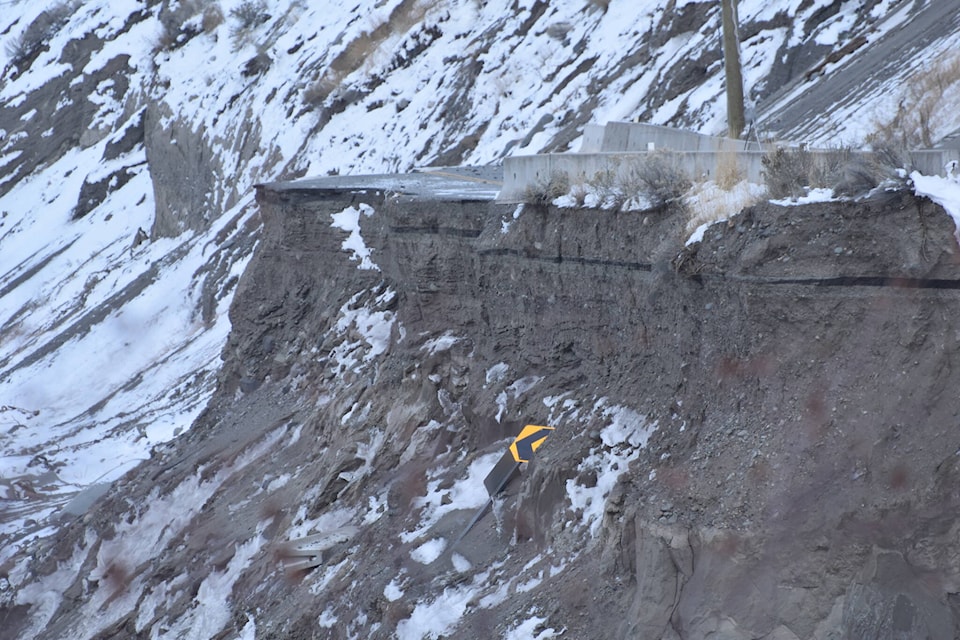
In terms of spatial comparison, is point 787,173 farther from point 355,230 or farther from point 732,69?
point 355,230

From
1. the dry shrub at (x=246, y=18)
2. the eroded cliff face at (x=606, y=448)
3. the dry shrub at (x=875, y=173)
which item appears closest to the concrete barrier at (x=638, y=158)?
the dry shrub at (x=875, y=173)

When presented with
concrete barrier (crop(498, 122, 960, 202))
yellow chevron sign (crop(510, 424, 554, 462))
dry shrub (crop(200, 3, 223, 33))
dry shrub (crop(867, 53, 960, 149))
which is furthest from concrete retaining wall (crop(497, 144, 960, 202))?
dry shrub (crop(200, 3, 223, 33))

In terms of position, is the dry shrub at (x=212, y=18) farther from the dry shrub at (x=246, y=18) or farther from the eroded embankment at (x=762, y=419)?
the eroded embankment at (x=762, y=419)

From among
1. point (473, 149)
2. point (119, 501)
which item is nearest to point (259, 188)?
point (119, 501)

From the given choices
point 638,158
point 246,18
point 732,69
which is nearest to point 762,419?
point 638,158

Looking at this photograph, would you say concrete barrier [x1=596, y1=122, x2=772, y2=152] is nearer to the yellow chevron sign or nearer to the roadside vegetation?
the roadside vegetation

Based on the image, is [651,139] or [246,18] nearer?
[651,139]

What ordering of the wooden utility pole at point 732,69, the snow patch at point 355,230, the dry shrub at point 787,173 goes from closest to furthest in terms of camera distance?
1. the dry shrub at point 787,173
2. the wooden utility pole at point 732,69
3. the snow patch at point 355,230
